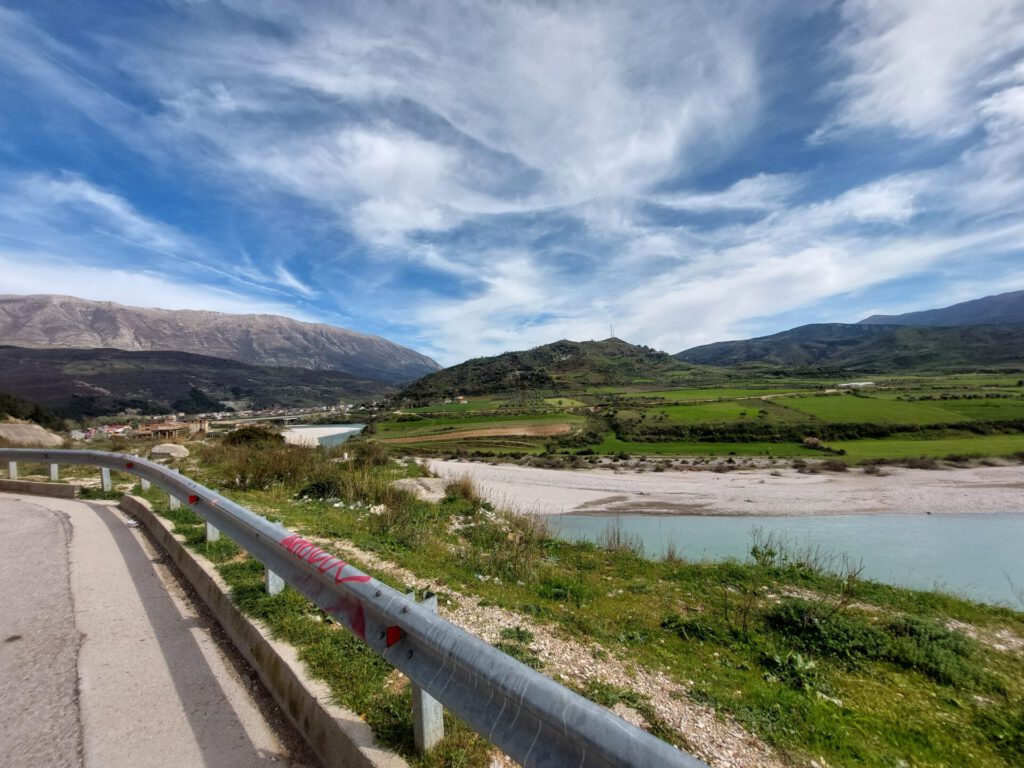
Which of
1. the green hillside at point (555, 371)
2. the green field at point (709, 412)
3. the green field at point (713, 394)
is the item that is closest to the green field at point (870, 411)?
the green field at point (709, 412)

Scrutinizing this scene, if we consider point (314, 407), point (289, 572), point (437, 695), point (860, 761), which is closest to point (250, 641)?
point (289, 572)

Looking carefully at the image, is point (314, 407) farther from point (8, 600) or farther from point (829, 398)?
point (8, 600)

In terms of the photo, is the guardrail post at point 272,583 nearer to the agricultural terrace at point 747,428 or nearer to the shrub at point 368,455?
the shrub at point 368,455

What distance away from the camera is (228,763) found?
2.51 metres

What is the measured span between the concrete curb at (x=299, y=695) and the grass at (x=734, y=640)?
11 centimetres

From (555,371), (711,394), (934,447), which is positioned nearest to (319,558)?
(934,447)

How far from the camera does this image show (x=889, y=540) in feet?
61.6

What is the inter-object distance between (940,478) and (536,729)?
41.8 metres

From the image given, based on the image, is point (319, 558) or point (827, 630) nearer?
point (319, 558)

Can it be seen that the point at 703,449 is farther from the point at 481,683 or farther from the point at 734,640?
the point at 481,683

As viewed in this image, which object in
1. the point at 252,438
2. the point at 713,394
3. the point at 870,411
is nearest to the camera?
the point at 252,438

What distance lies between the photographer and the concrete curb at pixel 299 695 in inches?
93.9

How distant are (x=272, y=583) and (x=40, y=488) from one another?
33.0 ft

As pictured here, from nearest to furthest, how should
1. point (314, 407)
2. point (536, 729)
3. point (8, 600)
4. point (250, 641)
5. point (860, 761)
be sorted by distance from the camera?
1. point (536, 729)
2. point (860, 761)
3. point (250, 641)
4. point (8, 600)
5. point (314, 407)
